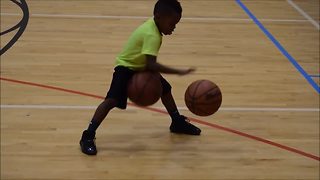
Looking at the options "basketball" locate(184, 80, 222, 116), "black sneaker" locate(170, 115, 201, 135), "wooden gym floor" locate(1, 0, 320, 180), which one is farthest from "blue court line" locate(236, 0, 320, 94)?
"basketball" locate(184, 80, 222, 116)

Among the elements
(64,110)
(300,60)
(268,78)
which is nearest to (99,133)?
(64,110)

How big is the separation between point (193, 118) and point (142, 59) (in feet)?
4.03

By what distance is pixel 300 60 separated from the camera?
6887 mm

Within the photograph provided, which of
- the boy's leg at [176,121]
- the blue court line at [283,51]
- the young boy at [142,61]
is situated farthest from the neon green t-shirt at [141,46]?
the blue court line at [283,51]

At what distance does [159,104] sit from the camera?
5.39 m

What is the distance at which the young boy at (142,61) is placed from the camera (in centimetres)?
383

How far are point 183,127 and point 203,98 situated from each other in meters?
0.67

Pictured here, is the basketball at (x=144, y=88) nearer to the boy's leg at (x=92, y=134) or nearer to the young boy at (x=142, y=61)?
the young boy at (x=142, y=61)

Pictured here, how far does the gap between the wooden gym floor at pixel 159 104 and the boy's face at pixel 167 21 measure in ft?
3.74

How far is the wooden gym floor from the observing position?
167 inches

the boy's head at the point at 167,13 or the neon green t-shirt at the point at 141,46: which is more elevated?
the boy's head at the point at 167,13

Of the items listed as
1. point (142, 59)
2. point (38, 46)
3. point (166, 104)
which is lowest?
point (38, 46)

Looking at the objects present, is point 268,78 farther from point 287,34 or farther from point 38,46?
point 38,46

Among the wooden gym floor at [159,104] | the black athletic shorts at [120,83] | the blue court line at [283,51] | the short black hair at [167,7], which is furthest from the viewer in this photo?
the blue court line at [283,51]
